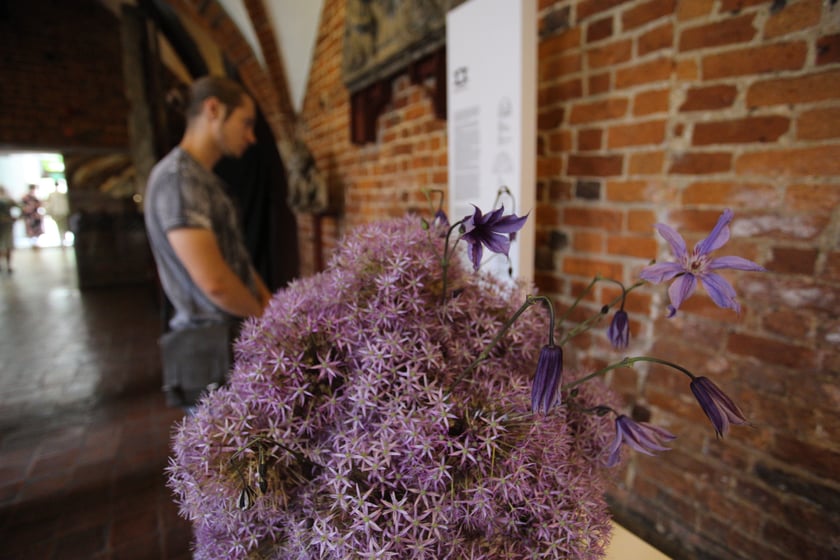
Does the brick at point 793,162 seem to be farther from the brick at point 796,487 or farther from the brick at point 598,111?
the brick at point 796,487

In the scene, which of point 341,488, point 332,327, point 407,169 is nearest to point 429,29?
point 407,169

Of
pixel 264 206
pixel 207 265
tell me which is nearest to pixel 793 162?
pixel 207 265

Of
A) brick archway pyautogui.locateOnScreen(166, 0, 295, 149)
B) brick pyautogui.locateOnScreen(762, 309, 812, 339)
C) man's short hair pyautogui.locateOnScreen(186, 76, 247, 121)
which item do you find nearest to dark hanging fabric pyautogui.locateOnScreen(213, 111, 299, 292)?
brick archway pyautogui.locateOnScreen(166, 0, 295, 149)

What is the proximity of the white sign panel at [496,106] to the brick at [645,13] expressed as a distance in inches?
10.0

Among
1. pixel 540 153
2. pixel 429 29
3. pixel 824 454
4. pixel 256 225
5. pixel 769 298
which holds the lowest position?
pixel 824 454

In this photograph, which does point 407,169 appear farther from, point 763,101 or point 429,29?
point 763,101

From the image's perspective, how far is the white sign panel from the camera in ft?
4.33

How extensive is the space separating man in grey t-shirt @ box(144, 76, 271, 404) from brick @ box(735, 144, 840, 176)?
1374mm

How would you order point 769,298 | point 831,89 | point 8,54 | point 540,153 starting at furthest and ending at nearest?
point 8,54
point 540,153
point 769,298
point 831,89

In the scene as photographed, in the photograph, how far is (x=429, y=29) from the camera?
1830 millimetres

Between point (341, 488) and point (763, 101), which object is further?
point (763, 101)

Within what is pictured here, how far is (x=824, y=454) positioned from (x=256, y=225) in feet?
10.6

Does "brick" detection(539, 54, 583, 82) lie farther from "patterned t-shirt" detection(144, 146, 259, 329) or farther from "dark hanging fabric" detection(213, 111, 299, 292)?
"dark hanging fabric" detection(213, 111, 299, 292)

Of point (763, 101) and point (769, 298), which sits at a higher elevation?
point (763, 101)
